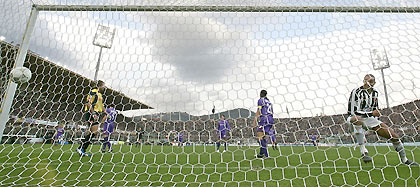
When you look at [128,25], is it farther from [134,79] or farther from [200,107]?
[200,107]

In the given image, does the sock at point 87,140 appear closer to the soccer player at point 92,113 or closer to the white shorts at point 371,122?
the soccer player at point 92,113

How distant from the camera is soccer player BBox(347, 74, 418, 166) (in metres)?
2.73

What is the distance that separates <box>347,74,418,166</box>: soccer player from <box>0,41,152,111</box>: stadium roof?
8.75 ft

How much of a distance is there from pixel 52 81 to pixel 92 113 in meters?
0.72

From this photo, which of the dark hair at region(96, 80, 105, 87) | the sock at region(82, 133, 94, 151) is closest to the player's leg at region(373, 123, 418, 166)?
the dark hair at region(96, 80, 105, 87)

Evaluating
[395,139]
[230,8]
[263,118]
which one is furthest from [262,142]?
[230,8]

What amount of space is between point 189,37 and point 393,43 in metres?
2.58

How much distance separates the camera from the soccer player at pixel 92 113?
354 cm

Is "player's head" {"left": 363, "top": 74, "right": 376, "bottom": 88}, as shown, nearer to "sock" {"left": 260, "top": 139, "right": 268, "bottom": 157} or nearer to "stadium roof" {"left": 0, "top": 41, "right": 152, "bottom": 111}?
"sock" {"left": 260, "top": 139, "right": 268, "bottom": 157}

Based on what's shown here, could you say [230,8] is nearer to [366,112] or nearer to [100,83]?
[366,112]

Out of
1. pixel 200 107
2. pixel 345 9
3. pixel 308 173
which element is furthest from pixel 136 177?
pixel 345 9

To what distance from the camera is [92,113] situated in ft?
11.9

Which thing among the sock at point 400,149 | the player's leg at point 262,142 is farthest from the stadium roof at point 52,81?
the sock at point 400,149

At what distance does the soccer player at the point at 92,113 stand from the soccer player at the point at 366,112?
11.2 feet
